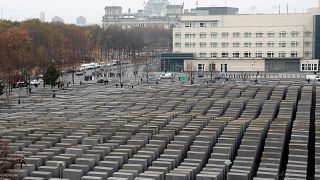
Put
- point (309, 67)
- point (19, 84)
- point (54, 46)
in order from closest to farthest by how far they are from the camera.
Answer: point (19, 84), point (309, 67), point (54, 46)

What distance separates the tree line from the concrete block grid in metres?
24.0

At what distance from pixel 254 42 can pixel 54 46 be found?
29365mm

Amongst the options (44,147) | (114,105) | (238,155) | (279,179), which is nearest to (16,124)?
(44,147)

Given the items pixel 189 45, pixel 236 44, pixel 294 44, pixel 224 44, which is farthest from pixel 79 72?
pixel 294 44

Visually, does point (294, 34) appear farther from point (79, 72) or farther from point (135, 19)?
point (135, 19)

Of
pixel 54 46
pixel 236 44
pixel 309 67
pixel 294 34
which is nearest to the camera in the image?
pixel 309 67

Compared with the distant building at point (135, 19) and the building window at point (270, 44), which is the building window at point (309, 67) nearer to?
the building window at point (270, 44)

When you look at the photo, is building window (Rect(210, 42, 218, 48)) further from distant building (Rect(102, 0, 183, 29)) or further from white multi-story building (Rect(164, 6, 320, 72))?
distant building (Rect(102, 0, 183, 29))

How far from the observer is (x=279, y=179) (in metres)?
18.8

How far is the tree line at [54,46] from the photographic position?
61.4 meters

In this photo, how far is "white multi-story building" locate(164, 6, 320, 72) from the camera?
75125 mm

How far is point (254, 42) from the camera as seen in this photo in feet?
251

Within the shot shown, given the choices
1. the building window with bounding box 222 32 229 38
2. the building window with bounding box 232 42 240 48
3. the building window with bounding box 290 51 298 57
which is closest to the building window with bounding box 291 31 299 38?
the building window with bounding box 290 51 298 57

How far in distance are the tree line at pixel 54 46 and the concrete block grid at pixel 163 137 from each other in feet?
78.9
